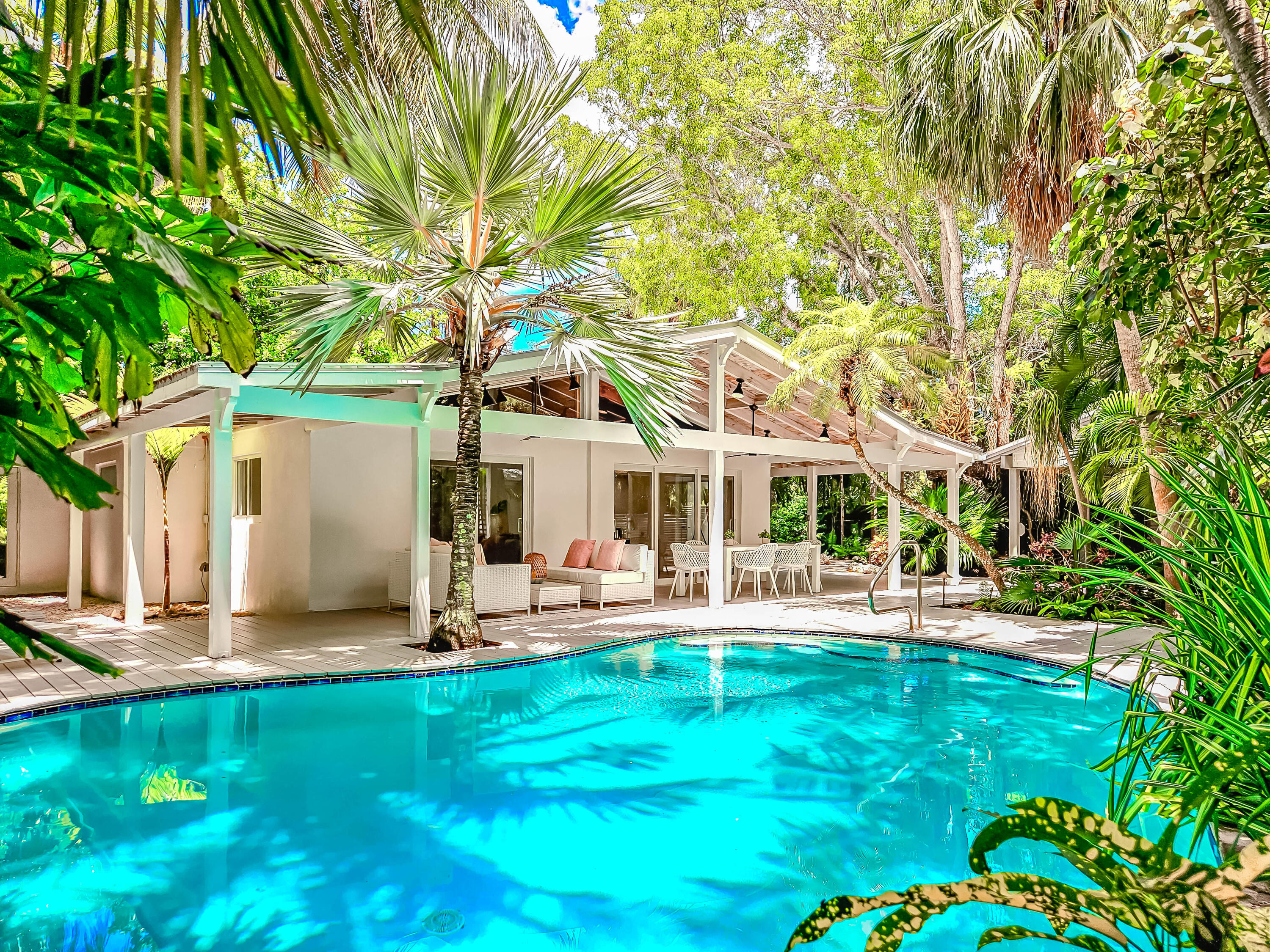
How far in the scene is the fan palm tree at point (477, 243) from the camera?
7.25 m

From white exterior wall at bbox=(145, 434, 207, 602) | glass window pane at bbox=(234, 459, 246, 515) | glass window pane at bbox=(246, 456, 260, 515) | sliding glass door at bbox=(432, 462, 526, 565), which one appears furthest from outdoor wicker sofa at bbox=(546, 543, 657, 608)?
white exterior wall at bbox=(145, 434, 207, 602)

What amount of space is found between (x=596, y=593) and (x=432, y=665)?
442cm

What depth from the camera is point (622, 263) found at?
18.6 meters

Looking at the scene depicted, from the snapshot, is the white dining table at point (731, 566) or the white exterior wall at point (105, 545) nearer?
the white dining table at point (731, 566)

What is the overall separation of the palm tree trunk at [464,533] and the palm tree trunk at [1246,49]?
7.69m

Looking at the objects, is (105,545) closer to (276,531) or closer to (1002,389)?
(276,531)

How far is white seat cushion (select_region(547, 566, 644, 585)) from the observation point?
12.2 metres

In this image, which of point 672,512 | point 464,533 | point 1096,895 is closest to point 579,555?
point 672,512

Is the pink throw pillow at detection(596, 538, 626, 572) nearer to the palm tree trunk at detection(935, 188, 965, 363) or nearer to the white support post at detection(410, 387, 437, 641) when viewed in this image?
the white support post at detection(410, 387, 437, 641)

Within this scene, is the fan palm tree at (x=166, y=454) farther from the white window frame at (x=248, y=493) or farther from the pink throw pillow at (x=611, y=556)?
the pink throw pillow at (x=611, y=556)

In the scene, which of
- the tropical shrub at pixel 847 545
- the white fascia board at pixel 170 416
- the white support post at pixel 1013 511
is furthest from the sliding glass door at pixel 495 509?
the white support post at pixel 1013 511

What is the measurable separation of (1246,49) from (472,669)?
7.63 m

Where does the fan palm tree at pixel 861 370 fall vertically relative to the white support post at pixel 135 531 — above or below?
above

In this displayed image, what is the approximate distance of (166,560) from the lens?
1220 cm
